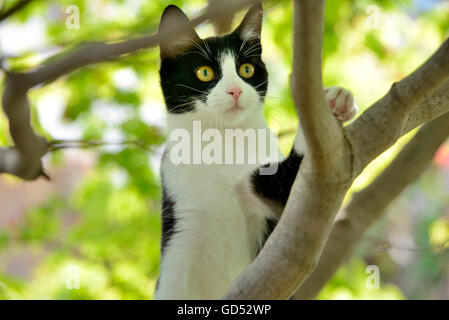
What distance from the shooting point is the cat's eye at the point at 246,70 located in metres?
1.29

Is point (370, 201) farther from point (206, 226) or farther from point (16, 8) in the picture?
point (16, 8)

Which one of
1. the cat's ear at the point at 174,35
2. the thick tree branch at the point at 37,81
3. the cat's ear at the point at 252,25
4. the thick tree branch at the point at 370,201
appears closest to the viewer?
the thick tree branch at the point at 37,81

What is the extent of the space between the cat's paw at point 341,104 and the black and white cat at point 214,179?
198mm

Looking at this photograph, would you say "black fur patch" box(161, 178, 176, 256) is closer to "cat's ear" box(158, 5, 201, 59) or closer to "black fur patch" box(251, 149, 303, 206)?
"black fur patch" box(251, 149, 303, 206)

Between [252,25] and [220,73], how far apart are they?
0.45 feet

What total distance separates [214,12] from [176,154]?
0.52 meters

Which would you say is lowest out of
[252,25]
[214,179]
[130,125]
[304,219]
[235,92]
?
[304,219]

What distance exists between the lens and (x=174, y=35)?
0.94m

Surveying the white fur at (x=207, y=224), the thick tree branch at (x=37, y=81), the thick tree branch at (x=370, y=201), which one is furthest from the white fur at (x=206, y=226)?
the thick tree branch at (x=370, y=201)

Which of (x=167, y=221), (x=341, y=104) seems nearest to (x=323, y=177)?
(x=341, y=104)

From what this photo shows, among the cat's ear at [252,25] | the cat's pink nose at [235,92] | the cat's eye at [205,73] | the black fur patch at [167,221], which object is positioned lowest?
the black fur patch at [167,221]

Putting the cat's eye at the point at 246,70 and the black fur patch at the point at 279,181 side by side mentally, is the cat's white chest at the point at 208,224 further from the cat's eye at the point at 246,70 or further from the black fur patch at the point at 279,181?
the cat's eye at the point at 246,70

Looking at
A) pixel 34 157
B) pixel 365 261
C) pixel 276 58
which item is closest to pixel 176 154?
pixel 34 157

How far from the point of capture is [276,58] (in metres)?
2.31
